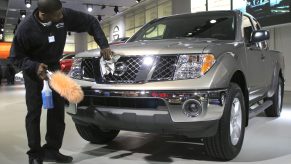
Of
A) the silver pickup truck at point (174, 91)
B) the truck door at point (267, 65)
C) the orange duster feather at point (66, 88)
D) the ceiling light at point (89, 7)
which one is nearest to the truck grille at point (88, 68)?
the silver pickup truck at point (174, 91)

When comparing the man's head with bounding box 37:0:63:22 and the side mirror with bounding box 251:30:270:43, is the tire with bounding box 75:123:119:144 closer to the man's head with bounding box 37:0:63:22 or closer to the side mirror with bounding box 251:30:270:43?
the man's head with bounding box 37:0:63:22

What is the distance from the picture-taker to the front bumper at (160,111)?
346 cm

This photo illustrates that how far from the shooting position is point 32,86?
3.65 metres

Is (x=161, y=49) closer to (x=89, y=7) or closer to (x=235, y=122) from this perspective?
(x=235, y=122)

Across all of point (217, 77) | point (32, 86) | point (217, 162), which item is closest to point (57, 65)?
point (32, 86)

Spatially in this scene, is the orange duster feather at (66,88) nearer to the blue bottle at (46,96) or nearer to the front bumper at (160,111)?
the blue bottle at (46,96)

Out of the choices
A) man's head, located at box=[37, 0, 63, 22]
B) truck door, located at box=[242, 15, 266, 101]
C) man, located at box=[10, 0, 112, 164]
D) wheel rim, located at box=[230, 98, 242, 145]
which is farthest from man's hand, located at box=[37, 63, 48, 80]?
truck door, located at box=[242, 15, 266, 101]

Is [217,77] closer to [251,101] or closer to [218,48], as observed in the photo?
[218,48]

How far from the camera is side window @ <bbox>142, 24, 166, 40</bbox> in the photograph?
5109 millimetres

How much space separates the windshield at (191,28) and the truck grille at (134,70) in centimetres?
113

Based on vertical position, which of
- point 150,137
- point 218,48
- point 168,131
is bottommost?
point 150,137

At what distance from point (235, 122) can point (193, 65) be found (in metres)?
0.82

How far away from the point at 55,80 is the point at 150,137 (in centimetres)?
195

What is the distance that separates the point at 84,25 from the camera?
3.97m
